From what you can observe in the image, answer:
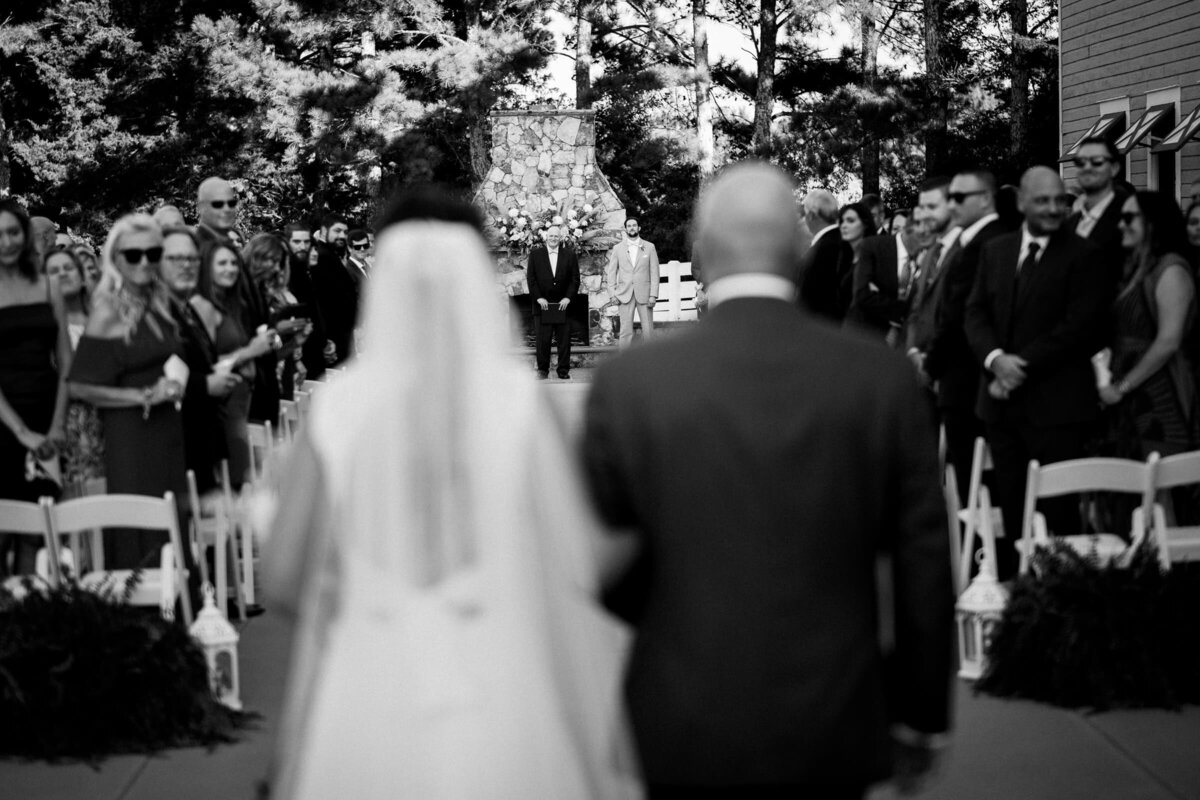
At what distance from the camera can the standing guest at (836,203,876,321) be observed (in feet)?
41.1

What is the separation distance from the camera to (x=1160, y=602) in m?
6.79

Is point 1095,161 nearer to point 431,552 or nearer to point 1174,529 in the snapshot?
point 1174,529

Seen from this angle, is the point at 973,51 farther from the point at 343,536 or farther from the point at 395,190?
Answer: the point at 343,536

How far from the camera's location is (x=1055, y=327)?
27.0 ft

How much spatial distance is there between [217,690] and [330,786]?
386cm

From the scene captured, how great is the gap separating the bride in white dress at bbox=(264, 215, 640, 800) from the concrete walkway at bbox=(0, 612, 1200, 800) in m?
2.63

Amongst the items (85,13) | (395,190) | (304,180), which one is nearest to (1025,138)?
(395,190)

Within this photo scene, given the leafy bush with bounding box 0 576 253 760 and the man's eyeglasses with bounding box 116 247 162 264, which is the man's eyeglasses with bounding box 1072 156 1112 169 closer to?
the man's eyeglasses with bounding box 116 247 162 264

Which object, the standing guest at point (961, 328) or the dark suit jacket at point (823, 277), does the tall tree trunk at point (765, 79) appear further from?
the standing guest at point (961, 328)

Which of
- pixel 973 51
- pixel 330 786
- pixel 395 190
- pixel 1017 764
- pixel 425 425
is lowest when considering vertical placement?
pixel 1017 764

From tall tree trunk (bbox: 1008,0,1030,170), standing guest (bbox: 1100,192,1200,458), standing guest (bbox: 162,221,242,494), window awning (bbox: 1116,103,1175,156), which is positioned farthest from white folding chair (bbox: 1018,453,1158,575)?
tall tree trunk (bbox: 1008,0,1030,170)

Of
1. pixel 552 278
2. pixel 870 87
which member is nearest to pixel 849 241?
pixel 552 278

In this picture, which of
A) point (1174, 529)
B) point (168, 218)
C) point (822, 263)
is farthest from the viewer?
point (822, 263)

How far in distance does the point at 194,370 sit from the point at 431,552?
5.68 metres
